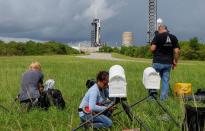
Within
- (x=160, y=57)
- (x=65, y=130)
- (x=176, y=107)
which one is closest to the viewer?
(x=65, y=130)

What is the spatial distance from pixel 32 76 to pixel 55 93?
665mm

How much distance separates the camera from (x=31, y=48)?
105 meters

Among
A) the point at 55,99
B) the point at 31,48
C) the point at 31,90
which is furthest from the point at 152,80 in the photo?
the point at 31,48

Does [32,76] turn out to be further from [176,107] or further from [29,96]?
[176,107]

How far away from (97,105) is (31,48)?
98.1 metres

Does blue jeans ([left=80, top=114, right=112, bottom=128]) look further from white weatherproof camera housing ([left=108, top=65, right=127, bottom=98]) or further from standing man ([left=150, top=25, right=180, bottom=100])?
standing man ([left=150, top=25, right=180, bottom=100])

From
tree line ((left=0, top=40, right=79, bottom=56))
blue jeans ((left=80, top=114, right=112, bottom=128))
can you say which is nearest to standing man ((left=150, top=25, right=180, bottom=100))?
blue jeans ((left=80, top=114, right=112, bottom=128))

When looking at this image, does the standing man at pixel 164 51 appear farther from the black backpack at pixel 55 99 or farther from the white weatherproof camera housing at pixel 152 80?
the white weatherproof camera housing at pixel 152 80

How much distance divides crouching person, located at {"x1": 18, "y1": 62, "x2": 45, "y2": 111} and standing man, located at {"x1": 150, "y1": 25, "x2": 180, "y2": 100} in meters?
2.81

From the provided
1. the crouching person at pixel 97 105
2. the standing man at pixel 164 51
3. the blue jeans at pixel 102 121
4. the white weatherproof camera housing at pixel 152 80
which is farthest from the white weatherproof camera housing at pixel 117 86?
the standing man at pixel 164 51

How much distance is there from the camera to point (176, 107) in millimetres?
9461

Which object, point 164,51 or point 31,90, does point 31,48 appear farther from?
point 31,90

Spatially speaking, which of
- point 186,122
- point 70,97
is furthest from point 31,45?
point 186,122

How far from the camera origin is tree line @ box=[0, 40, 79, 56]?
95.4 meters
